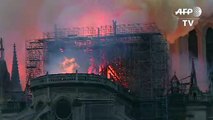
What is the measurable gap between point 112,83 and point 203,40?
19.5 metres

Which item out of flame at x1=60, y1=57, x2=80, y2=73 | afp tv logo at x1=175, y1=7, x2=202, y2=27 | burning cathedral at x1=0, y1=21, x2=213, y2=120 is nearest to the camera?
burning cathedral at x1=0, y1=21, x2=213, y2=120

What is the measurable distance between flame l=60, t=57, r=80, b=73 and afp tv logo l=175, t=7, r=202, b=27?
14.0 meters

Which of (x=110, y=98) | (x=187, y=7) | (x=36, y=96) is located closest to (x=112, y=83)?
(x=110, y=98)

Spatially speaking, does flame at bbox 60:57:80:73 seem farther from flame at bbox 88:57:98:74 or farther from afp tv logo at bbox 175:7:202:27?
afp tv logo at bbox 175:7:202:27

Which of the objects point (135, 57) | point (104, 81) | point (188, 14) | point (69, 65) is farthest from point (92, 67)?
point (104, 81)

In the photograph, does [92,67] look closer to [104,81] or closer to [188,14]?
[188,14]

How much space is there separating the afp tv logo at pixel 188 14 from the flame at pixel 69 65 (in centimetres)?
1400

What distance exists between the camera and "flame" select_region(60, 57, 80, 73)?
347 ft

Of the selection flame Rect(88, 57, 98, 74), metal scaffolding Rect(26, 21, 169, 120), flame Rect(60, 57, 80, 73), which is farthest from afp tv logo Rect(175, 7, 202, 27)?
flame Rect(60, 57, 80, 73)

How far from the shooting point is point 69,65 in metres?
106

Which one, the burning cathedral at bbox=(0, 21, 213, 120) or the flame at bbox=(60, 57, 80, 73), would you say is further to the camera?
the flame at bbox=(60, 57, 80, 73)

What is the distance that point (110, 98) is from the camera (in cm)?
9406

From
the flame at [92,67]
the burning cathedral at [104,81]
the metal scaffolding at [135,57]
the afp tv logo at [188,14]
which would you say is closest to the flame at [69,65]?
the burning cathedral at [104,81]

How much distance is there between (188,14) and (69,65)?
623 inches
